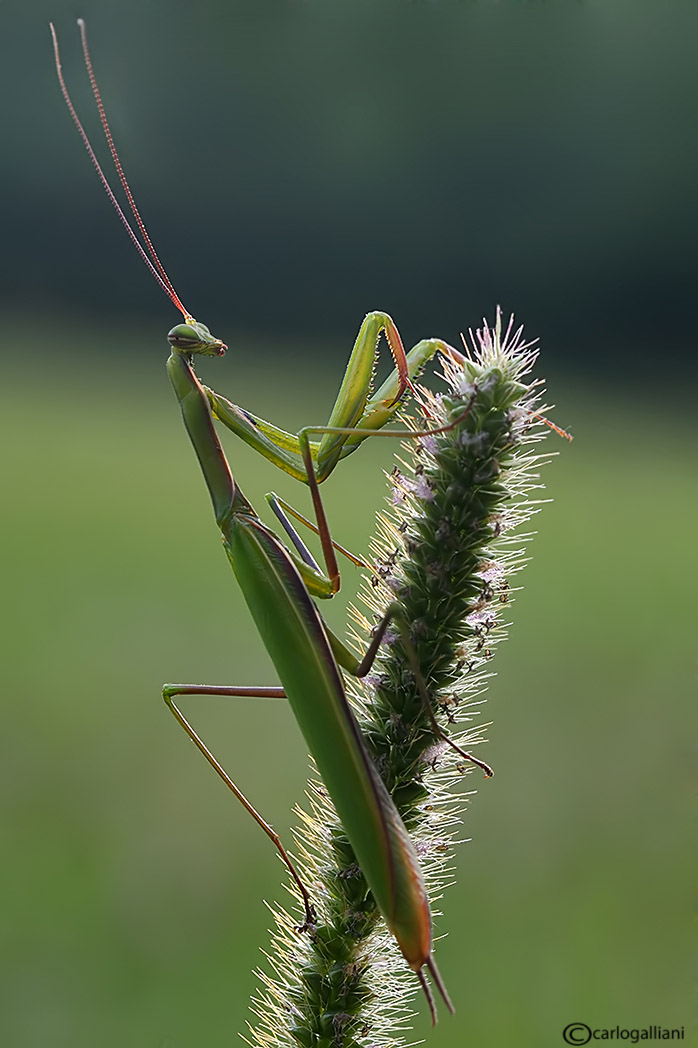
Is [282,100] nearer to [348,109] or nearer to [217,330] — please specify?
[348,109]

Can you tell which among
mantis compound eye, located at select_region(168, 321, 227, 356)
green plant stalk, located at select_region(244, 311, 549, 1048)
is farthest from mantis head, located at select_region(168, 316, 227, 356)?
green plant stalk, located at select_region(244, 311, 549, 1048)

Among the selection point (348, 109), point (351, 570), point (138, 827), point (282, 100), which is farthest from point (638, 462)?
point (138, 827)

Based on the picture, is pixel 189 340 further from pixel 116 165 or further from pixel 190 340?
pixel 116 165

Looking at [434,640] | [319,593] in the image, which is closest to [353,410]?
[319,593]

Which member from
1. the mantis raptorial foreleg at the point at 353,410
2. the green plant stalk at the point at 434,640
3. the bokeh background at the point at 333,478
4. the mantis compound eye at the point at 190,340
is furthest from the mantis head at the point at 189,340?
the bokeh background at the point at 333,478

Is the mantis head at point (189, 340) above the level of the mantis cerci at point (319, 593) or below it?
above

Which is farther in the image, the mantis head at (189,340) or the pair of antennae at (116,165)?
the mantis head at (189,340)

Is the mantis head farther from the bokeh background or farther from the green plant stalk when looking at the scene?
the bokeh background

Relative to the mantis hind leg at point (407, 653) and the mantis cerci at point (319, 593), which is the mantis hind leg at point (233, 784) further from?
the mantis hind leg at point (407, 653)
